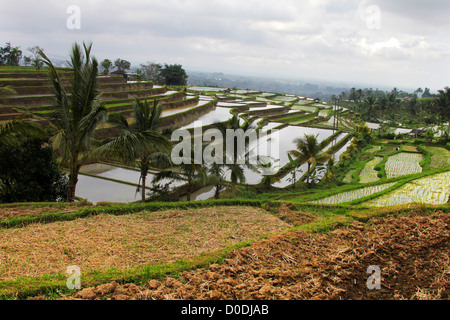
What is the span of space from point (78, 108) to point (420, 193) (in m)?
9.16

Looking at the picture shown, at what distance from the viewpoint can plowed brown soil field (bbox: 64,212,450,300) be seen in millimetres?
2980

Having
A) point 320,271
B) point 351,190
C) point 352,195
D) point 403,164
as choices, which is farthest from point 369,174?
point 320,271

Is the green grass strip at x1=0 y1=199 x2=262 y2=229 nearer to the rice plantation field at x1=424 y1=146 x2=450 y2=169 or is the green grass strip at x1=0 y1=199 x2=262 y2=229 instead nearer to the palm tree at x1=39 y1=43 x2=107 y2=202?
the palm tree at x1=39 y1=43 x2=107 y2=202

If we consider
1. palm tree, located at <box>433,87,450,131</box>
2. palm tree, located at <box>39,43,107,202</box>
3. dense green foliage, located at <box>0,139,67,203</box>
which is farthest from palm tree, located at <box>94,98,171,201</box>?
palm tree, located at <box>433,87,450,131</box>

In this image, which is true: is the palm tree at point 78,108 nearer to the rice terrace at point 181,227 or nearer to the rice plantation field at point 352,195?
the rice terrace at point 181,227

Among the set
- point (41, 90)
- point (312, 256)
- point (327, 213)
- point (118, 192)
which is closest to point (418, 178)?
point (327, 213)

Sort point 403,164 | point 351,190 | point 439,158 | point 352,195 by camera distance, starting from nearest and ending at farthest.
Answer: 1. point 352,195
2. point 351,190
3. point 403,164
4. point 439,158

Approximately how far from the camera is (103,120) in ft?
21.0

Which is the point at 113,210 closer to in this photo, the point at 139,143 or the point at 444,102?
the point at 139,143

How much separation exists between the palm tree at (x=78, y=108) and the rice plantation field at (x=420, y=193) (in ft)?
22.6

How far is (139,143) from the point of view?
22.3ft

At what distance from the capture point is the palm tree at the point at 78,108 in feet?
20.6

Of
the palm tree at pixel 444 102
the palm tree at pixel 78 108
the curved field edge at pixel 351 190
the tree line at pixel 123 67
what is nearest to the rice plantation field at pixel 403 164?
the curved field edge at pixel 351 190

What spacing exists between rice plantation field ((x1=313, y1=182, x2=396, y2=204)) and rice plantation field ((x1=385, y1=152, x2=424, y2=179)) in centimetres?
333
